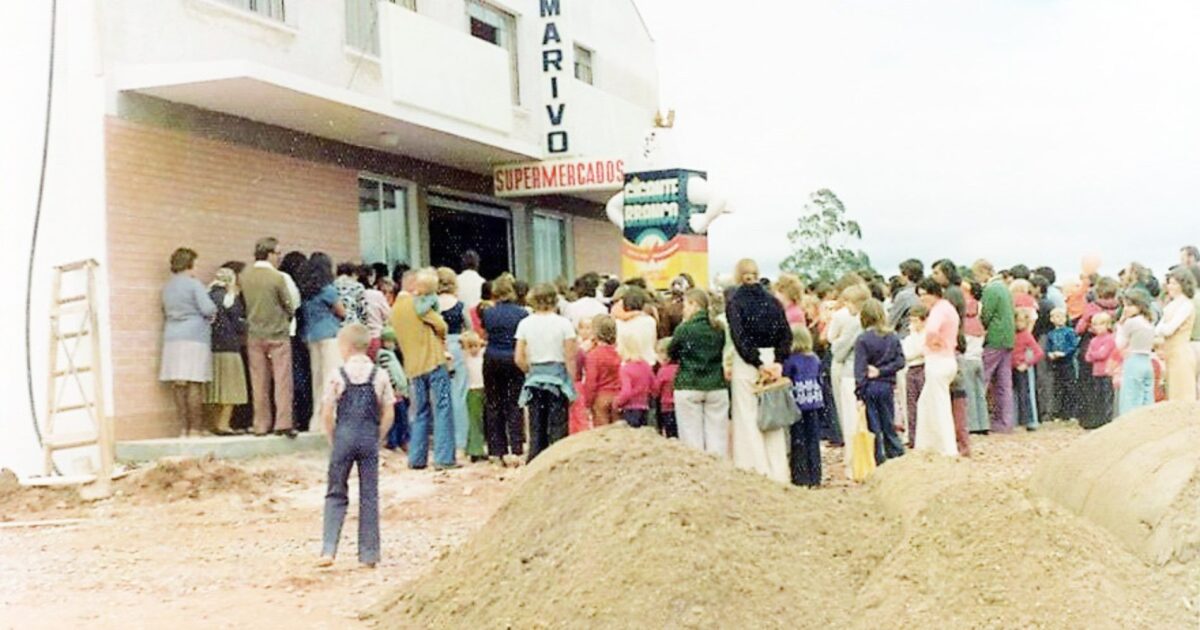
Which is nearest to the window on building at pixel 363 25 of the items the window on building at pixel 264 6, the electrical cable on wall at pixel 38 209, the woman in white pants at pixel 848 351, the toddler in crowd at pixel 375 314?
the window on building at pixel 264 6

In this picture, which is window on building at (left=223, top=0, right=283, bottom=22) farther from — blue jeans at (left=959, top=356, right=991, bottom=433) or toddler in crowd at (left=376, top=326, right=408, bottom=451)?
blue jeans at (left=959, top=356, right=991, bottom=433)

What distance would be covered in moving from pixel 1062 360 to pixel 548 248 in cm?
969

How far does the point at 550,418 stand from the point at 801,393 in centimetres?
223

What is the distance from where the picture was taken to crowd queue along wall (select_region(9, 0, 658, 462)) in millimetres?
12031

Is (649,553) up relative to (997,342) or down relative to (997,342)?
down

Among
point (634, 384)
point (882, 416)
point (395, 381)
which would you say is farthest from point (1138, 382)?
point (395, 381)

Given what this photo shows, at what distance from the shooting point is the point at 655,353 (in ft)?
35.8

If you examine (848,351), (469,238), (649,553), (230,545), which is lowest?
(230,545)

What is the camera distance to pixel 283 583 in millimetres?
7527

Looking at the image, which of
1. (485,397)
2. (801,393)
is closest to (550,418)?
(485,397)

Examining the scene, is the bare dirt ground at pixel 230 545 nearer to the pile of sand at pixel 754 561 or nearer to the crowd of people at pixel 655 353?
the crowd of people at pixel 655 353

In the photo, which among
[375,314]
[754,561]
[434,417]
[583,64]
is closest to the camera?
[754,561]

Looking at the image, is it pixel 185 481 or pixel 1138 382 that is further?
pixel 1138 382

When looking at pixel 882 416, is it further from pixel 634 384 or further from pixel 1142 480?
pixel 1142 480
